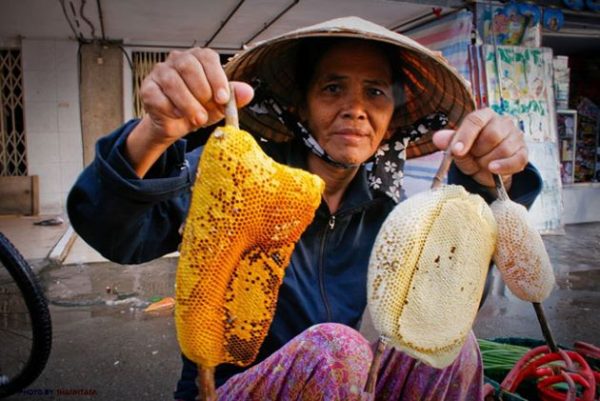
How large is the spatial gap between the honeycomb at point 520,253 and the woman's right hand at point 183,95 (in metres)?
0.74

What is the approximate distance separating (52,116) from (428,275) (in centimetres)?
843

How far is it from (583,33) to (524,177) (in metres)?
7.46

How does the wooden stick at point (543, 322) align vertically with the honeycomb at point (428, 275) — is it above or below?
below

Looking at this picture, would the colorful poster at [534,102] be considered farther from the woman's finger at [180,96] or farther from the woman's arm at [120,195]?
the woman's finger at [180,96]

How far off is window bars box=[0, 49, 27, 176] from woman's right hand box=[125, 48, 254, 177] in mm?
8281

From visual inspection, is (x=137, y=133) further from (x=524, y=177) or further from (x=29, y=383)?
(x=29, y=383)

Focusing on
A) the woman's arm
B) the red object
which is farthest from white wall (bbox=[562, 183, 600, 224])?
the woman's arm

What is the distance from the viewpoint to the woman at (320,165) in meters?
1.10

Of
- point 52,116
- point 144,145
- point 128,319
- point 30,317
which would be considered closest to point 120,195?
point 144,145

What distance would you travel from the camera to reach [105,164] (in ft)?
3.55

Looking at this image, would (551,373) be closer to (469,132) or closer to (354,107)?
(469,132)

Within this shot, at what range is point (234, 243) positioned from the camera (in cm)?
96

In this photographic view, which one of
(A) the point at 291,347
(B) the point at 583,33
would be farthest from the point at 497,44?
(A) the point at 291,347

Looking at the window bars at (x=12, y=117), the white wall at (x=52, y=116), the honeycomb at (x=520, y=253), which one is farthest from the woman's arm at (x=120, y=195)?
the window bars at (x=12, y=117)
